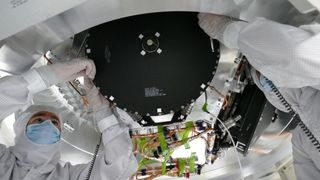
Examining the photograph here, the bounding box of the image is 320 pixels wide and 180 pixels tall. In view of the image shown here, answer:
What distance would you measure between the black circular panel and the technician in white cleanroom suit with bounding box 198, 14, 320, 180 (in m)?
0.09

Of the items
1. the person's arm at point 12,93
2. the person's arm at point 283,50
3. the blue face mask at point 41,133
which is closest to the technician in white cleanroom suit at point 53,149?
the blue face mask at point 41,133

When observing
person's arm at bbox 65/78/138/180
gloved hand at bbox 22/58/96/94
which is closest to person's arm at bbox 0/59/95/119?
gloved hand at bbox 22/58/96/94

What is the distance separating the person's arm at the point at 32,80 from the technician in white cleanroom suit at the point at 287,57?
475mm

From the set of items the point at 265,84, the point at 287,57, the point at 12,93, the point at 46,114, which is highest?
the point at 12,93

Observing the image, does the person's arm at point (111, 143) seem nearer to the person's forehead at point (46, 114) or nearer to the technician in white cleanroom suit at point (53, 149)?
the technician in white cleanroom suit at point (53, 149)

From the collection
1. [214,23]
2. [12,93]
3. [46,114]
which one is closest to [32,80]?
[12,93]

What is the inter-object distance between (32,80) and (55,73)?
0.09 metres

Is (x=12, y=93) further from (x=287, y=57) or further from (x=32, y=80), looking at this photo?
(x=287, y=57)

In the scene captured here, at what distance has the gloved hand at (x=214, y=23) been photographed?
4.22 ft

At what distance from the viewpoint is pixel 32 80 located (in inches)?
→ 48.6

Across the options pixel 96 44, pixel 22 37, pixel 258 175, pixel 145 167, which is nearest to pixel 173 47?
pixel 96 44

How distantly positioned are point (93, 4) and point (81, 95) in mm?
686

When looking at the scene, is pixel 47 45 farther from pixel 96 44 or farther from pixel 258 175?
pixel 258 175

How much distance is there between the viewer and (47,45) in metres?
1.21
